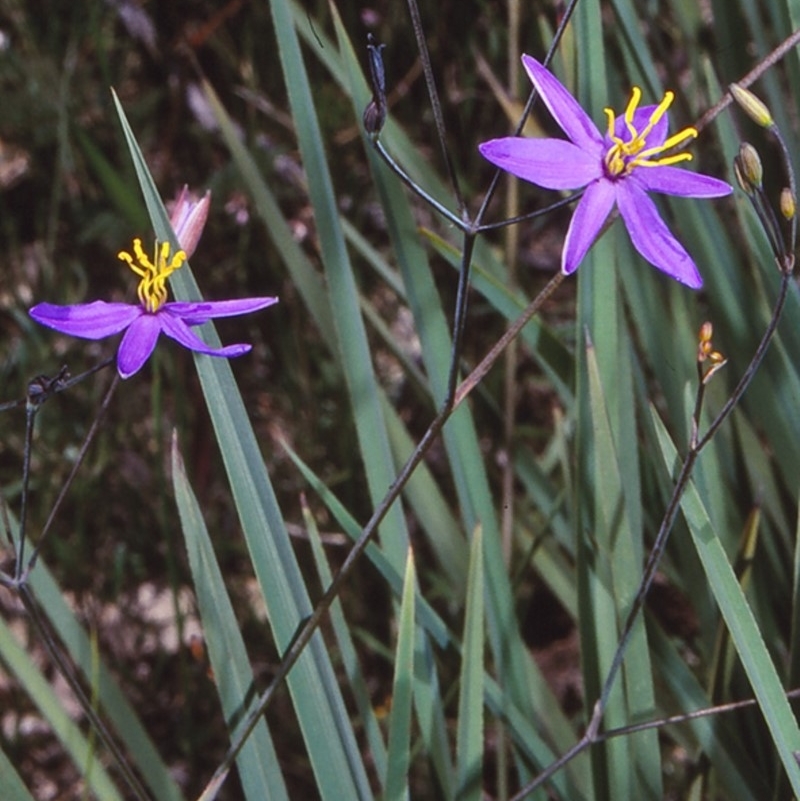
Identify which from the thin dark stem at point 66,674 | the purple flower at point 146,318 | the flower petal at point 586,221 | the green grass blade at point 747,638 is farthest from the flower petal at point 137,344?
the green grass blade at point 747,638

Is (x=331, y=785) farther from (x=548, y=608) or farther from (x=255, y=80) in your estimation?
(x=255, y=80)

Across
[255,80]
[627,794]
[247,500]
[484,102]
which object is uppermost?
[255,80]

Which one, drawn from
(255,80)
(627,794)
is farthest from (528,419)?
(627,794)

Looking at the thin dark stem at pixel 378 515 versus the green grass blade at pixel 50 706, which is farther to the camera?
the green grass blade at pixel 50 706

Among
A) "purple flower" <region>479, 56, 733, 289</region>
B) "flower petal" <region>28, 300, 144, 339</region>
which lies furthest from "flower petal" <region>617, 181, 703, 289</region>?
"flower petal" <region>28, 300, 144, 339</region>

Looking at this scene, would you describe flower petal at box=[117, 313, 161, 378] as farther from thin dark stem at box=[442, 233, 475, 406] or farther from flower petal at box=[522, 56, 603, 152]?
flower petal at box=[522, 56, 603, 152]

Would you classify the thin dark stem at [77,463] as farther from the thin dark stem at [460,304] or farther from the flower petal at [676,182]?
the flower petal at [676,182]
